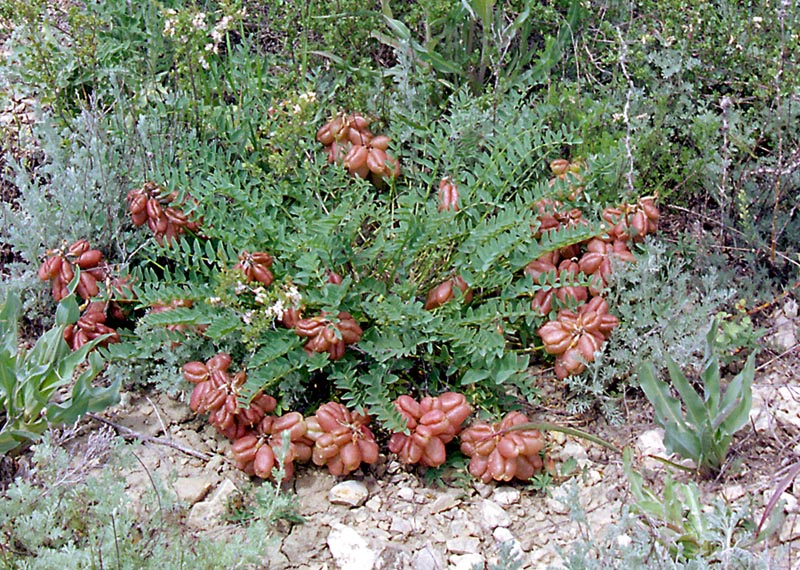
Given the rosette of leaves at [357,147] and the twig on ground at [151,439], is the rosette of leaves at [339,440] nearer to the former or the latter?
the twig on ground at [151,439]

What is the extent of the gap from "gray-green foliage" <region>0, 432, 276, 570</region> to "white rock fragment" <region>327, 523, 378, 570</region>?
0.65 ft

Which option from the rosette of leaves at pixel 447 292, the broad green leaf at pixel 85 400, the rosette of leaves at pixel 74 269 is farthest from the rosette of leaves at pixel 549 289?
the rosette of leaves at pixel 74 269

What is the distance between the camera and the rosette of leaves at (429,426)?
2.84 meters

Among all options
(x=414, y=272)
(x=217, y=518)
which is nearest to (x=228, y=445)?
(x=217, y=518)

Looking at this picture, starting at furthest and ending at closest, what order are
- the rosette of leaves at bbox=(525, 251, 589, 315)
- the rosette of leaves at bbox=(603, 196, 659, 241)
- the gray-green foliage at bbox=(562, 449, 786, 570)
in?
the rosette of leaves at bbox=(603, 196, 659, 241) → the rosette of leaves at bbox=(525, 251, 589, 315) → the gray-green foliage at bbox=(562, 449, 786, 570)

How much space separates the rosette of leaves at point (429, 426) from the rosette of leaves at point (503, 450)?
0.23 feet

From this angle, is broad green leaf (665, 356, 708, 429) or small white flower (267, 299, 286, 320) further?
small white flower (267, 299, 286, 320)

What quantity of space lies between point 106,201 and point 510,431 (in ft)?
5.73

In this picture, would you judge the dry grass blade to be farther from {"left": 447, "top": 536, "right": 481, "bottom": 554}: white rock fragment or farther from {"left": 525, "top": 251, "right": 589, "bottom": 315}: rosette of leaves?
{"left": 525, "top": 251, "right": 589, "bottom": 315}: rosette of leaves

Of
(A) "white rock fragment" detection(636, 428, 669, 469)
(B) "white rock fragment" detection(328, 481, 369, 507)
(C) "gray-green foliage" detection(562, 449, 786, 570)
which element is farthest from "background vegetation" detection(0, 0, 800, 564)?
(C) "gray-green foliage" detection(562, 449, 786, 570)

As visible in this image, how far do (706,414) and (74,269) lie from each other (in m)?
2.16

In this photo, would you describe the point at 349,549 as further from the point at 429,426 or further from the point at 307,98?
the point at 307,98

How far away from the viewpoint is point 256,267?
9.86ft

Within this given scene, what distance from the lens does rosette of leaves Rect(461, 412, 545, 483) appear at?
9.16ft
